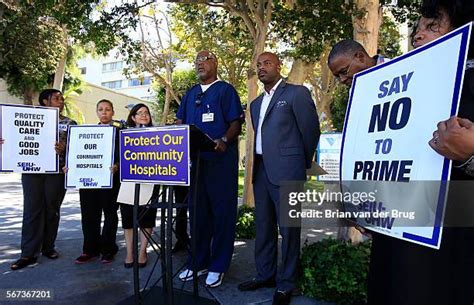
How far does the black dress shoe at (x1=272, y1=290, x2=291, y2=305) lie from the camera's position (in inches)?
128

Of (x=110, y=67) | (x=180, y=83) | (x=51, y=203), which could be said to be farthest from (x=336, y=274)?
(x=110, y=67)

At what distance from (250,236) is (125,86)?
211 feet

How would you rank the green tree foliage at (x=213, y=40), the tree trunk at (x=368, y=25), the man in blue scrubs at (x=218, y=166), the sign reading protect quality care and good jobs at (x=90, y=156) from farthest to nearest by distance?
the green tree foliage at (x=213, y=40) → the tree trunk at (x=368, y=25) → the sign reading protect quality care and good jobs at (x=90, y=156) → the man in blue scrubs at (x=218, y=166)

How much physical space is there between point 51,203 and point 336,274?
3.35 meters

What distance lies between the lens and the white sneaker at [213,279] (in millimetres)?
3733

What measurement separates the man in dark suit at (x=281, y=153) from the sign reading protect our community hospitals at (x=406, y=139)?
1.55 meters

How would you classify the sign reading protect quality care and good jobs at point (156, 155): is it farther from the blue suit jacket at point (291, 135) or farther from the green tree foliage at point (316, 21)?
the green tree foliage at point (316, 21)

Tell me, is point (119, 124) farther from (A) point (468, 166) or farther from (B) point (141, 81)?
(B) point (141, 81)

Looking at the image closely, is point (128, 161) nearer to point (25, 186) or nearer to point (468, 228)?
point (25, 186)

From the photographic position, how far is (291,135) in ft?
11.0

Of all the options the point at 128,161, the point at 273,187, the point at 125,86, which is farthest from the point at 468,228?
the point at 125,86

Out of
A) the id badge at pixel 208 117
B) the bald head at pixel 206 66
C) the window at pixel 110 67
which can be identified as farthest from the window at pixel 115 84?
the id badge at pixel 208 117

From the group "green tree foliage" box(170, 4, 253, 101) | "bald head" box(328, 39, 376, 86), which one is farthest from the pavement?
"green tree foliage" box(170, 4, 253, 101)

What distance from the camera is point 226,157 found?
12.9 ft
